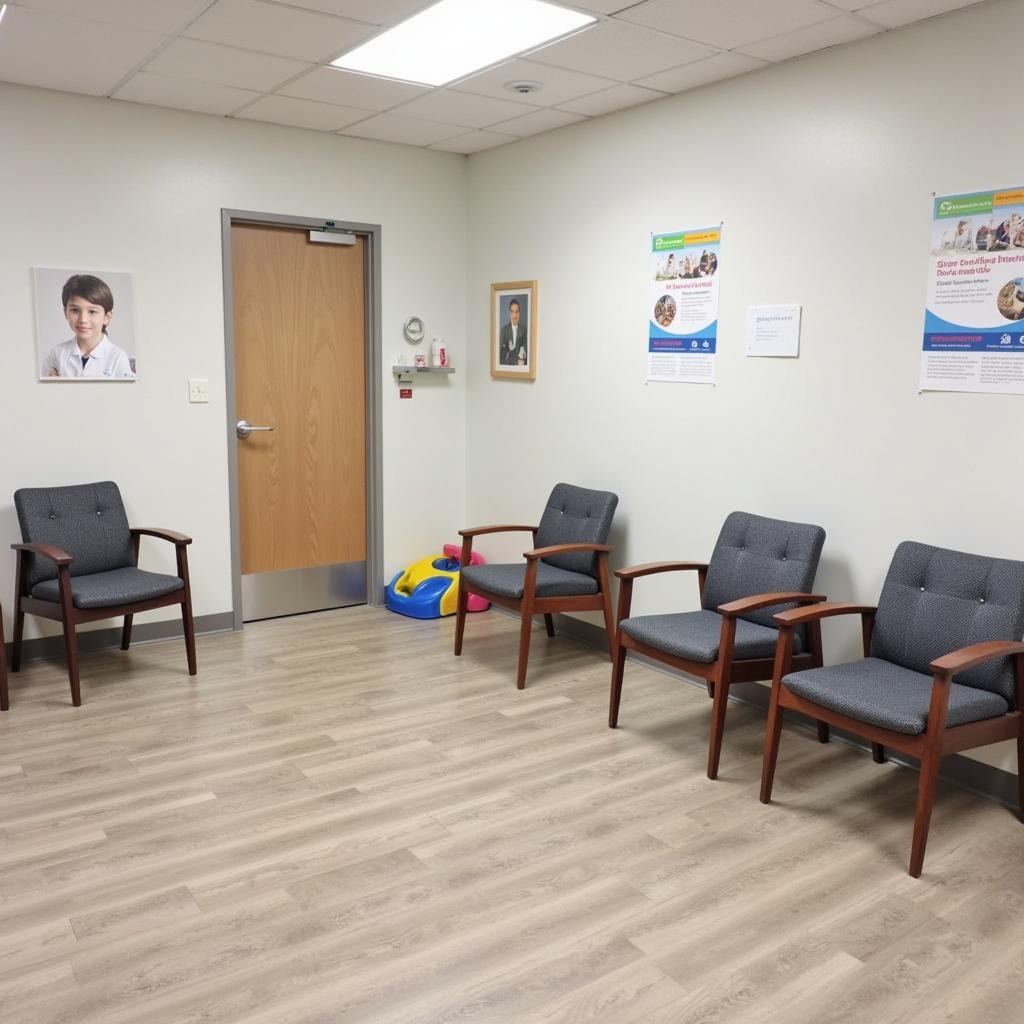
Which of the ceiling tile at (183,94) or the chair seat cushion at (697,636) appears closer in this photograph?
the chair seat cushion at (697,636)

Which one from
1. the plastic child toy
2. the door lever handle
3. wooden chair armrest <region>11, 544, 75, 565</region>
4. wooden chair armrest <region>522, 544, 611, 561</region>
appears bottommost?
the plastic child toy

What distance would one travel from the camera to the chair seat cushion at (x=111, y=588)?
12.2 feet

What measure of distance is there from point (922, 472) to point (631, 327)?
1562 mm

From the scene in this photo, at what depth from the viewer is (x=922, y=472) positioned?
319cm

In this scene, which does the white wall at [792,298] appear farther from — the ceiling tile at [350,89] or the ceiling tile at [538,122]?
the ceiling tile at [350,89]

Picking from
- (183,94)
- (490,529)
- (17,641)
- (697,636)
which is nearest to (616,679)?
(697,636)

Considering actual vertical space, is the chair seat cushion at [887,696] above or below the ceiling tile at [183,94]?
below

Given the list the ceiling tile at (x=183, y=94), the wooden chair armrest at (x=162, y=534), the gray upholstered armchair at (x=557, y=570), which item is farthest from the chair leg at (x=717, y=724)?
the ceiling tile at (x=183, y=94)

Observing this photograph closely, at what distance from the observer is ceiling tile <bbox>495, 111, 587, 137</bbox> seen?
14.2ft

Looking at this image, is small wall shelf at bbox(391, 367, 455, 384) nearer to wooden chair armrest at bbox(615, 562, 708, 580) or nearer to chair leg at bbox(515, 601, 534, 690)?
chair leg at bbox(515, 601, 534, 690)

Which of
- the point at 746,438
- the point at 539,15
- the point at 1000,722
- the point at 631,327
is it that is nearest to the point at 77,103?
the point at 539,15

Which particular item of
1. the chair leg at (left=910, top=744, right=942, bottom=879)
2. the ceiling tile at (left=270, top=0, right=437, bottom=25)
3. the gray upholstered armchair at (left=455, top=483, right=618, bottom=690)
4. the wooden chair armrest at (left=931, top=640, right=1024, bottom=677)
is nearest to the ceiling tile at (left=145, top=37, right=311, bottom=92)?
the ceiling tile at (left=270, top=0, right=437, bottom=25)

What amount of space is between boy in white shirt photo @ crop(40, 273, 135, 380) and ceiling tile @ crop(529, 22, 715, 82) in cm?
216

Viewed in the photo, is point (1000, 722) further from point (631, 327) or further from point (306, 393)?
point (306, 393)
